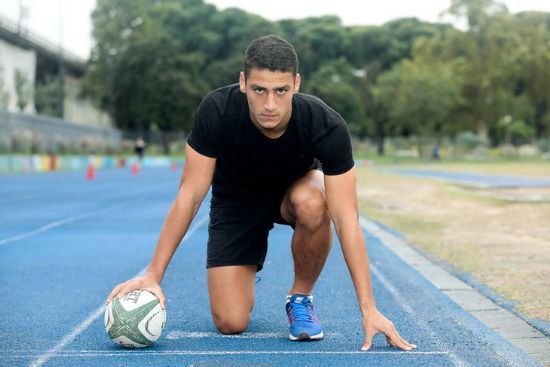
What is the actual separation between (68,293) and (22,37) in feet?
160

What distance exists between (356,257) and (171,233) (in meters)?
1.07

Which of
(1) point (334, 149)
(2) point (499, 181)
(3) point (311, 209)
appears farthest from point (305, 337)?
(2) point (499, 181)

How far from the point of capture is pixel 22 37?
173ft

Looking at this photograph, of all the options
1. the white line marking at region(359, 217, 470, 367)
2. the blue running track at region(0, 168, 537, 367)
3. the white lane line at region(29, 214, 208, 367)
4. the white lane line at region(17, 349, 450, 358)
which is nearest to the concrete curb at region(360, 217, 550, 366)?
the blue running track at region(0, 168, 537, 367)

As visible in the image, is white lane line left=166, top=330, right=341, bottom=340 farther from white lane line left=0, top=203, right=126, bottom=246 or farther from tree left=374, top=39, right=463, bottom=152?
tree left=374, top=39, right=463, bottom=152

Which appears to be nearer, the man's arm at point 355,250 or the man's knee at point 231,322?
the man's arm at point 355,250

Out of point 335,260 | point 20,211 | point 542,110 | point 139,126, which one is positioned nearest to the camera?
point 335,260

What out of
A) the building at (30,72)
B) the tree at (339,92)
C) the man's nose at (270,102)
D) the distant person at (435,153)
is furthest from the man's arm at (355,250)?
the tree at (339,92)

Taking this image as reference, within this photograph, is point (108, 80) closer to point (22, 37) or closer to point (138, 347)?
point (22, 37)

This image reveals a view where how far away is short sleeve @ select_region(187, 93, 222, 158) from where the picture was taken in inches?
194

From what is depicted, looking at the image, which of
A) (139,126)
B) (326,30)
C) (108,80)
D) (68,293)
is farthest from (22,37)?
(326,30)

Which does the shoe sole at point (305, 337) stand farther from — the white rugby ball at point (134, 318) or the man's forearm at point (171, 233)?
the man's forearm at point (171, 233)

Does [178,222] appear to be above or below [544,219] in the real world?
above

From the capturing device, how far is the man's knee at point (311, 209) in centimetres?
518
